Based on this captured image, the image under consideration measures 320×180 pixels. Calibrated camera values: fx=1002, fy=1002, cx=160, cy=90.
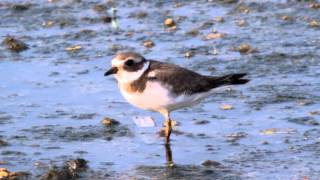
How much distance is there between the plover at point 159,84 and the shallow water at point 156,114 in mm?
378

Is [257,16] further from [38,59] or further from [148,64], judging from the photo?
[148,64]

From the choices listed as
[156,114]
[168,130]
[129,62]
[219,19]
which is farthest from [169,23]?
[168,130]

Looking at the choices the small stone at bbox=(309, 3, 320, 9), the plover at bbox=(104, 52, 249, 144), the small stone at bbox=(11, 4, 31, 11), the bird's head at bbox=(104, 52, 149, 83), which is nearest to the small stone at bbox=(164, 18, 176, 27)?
the small stone at bbox=(309, 3, 320, 9)

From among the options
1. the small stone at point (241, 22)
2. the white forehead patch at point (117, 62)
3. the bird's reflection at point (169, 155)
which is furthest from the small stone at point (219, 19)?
the bird's reflection at point (169, 155)

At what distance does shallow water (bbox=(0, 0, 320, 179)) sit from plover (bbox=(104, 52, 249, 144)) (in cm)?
38

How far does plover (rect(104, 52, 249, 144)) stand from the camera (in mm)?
9336

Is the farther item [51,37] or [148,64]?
[51,37]

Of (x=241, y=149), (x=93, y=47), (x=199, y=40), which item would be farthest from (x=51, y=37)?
(x=241, y=149)

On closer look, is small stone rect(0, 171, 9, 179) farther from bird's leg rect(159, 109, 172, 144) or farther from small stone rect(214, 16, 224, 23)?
small stone rect(214, 16, 224, 23)

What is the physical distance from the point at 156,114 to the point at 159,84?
1.24m

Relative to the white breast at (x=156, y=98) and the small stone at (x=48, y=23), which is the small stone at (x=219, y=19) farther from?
the white breast at (x=156, y=98)

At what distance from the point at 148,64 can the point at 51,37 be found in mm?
4036

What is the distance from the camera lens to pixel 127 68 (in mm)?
9430

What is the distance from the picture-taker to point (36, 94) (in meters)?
11.1
